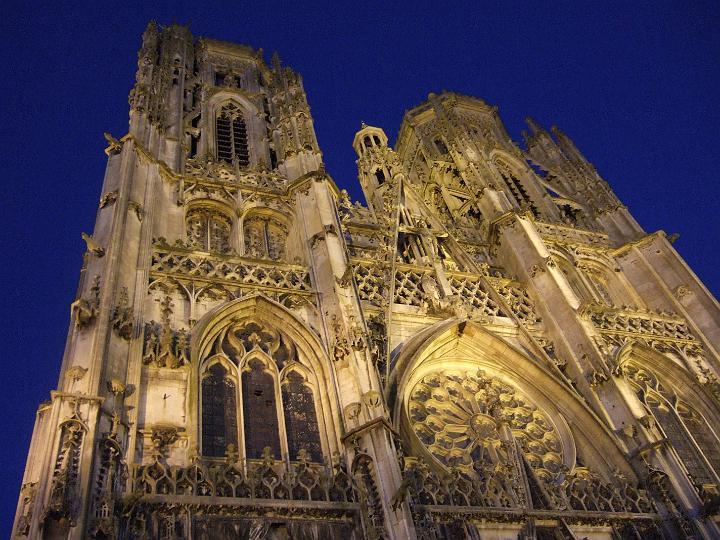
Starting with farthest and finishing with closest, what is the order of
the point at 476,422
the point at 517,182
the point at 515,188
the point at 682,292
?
the point at 517,182, the point at 515,188, the point at 682,292, the point at 476,422

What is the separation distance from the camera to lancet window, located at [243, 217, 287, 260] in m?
17.5

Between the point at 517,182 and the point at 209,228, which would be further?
the point at 517,182

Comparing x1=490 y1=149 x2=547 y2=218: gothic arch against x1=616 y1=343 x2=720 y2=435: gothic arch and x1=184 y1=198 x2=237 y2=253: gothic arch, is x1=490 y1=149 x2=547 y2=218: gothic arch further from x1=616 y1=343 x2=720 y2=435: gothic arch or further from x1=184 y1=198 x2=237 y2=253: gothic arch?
x1=184 y1=198 x2=237 y2=253: gothic arch

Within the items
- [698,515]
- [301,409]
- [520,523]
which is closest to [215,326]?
[301,409]

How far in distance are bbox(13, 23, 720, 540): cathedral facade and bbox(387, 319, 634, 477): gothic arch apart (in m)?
0.05

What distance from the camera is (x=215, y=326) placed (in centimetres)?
1378

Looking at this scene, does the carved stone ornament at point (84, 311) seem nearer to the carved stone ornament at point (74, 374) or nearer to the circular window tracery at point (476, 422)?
the carved stone ornament at point (74, 374)

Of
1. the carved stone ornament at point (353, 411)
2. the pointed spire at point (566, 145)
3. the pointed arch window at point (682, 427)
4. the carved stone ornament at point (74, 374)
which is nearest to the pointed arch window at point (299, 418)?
the carved stone ornament at point (353, 411)

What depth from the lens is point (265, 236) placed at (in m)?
18.2

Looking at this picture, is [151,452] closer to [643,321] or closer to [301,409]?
[301,409]

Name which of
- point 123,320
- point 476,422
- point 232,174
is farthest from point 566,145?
point 123,320

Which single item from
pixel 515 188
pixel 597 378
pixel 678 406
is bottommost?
pixel 678 406

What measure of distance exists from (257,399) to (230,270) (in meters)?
3.35

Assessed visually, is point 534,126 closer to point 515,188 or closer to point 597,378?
point 515,188
